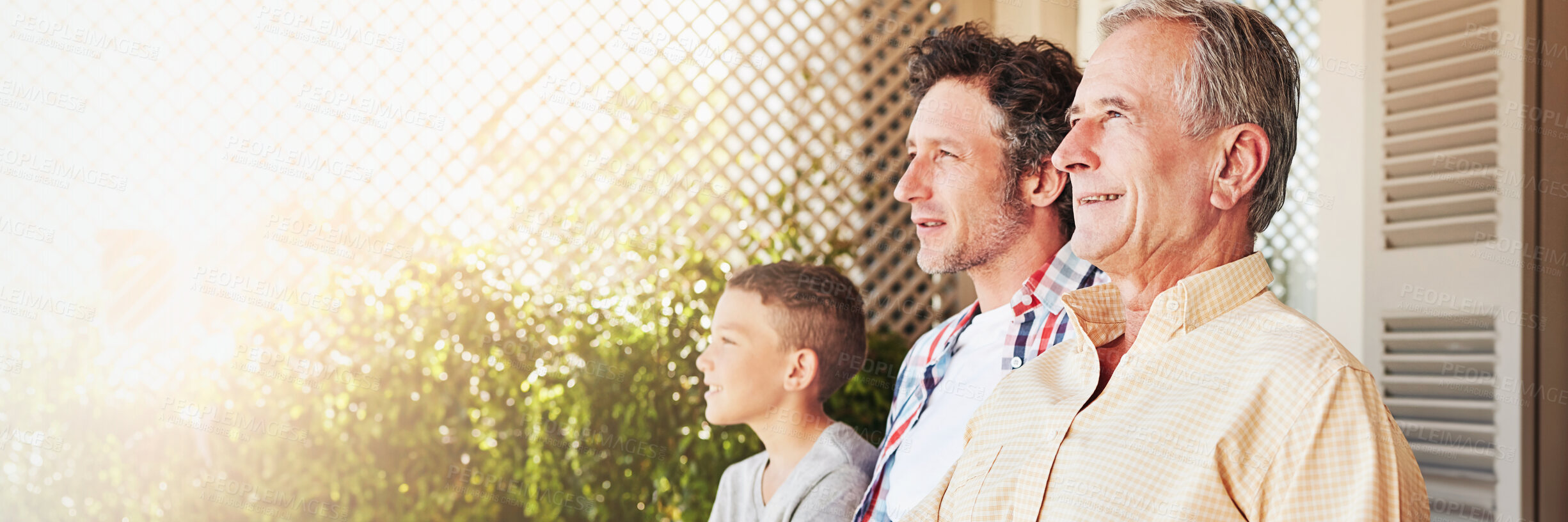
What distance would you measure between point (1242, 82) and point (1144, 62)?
9 centimetres

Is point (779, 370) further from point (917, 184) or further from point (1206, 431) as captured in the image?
point (1206, 431)

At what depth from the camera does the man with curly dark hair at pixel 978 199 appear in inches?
52.9

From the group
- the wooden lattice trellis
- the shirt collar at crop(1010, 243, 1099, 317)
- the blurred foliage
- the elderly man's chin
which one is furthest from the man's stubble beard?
the wooden lattice trellis

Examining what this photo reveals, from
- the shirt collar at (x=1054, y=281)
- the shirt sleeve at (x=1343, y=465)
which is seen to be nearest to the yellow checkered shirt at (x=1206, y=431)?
the shirt sleeve at (x=1343, y=465)

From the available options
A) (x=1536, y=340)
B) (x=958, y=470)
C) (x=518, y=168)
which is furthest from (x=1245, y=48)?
(x=518, y=168)

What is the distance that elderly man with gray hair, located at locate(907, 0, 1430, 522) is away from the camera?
71 centimetres

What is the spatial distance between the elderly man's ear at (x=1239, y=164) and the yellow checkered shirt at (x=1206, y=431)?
0.19 feet

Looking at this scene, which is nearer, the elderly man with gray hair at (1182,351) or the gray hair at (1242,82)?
the elderly man with gray hair at (1182,351)

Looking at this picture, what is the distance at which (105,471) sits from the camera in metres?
2.80

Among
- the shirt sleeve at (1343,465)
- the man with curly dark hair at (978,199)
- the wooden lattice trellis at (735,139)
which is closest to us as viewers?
the shirt sleeve at (1343,465)

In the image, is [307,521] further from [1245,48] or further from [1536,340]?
[1536,340]

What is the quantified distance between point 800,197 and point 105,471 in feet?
7.12

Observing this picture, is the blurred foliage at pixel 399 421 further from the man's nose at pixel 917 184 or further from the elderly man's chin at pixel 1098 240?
the elderly man's chin at pixel 1098 240

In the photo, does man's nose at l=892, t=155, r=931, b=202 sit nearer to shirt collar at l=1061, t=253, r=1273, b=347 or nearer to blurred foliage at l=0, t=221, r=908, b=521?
shirt collar at l=1061, t=253, r=1273, b=347
